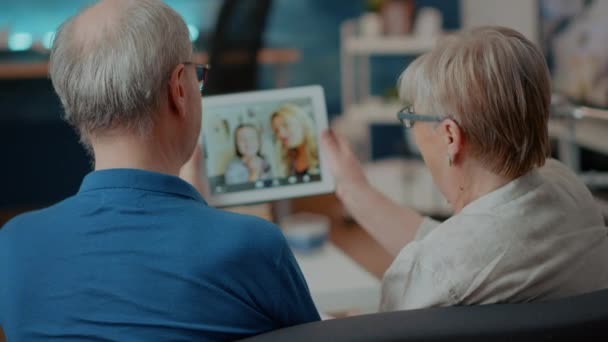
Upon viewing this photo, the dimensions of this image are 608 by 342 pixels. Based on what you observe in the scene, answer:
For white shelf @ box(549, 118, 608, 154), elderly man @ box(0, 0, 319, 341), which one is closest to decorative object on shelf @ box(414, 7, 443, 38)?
white shelf @ box(549, 118, 608, 154)

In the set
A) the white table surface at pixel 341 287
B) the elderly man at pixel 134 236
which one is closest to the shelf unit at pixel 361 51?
the white table surface at pixel 341 287

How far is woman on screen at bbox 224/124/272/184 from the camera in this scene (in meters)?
1.65

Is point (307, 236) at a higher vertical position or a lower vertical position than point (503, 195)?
lower

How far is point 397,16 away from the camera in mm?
4539

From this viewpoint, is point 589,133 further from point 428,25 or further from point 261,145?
point 261,145

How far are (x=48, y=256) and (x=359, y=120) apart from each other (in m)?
3.69

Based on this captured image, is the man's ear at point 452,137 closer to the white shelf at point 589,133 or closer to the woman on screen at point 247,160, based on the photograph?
the woman on screen at point 247,160

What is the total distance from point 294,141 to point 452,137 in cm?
53

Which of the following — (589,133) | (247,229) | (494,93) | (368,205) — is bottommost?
(589,133)

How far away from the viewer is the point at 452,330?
0.94 m

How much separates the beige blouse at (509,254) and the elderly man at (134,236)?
0.17 metres

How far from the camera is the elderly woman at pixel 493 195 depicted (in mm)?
1122

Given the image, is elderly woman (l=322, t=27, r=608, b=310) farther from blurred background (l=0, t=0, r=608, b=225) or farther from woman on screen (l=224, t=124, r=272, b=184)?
blurred background (l=0, t=0, r=608, b=225)

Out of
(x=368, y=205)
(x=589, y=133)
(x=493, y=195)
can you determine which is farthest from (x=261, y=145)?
(x=589, y=133)
